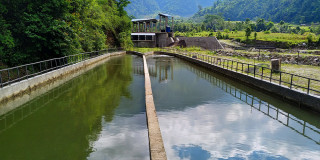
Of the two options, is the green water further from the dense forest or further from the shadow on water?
the dense forest

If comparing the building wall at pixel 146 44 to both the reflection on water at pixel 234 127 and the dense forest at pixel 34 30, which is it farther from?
the reflection on water at pixel 234 127

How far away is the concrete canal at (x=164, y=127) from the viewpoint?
299 inches

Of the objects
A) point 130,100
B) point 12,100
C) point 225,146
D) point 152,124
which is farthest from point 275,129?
point 12,100

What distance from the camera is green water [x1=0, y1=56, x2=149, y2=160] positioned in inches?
292

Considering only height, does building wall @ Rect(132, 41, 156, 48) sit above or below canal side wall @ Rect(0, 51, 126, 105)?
above

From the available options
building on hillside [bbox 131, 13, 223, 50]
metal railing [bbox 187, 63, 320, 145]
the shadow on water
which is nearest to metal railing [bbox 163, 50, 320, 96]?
the shadow on water

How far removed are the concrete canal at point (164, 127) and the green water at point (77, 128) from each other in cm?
3

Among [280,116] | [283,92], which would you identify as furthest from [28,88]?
[283,92]

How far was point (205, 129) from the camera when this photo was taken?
948 centimetres

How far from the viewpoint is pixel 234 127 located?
9820mm

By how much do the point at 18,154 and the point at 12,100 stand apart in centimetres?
718

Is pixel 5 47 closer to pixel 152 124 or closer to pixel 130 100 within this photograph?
pixel 130 100

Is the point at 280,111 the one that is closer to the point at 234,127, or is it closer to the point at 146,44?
the point at 234,127

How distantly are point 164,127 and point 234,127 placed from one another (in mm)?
2699
